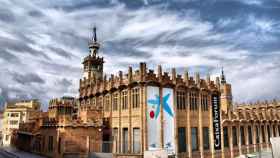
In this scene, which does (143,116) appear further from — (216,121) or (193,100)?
(216,121)

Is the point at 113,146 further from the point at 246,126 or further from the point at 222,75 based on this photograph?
the point at 222,75

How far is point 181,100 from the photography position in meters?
38.8

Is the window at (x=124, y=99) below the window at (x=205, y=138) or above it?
above

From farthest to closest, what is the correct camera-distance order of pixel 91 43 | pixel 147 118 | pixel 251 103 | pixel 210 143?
pixel 251 103
pixel 91 43
pixel 210 143
pixel 147 118

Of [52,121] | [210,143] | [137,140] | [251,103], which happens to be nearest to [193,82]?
[210,143]

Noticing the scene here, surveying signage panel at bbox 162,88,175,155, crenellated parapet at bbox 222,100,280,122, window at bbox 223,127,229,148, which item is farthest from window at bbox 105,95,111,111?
window at bbox 223,127,229,148

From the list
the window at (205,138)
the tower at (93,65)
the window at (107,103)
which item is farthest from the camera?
the tower at (93,65)

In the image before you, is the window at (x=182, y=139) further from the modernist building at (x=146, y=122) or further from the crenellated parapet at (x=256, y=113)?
the crenellated parapet at (x=256, y=113)

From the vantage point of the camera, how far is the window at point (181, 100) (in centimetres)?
3829

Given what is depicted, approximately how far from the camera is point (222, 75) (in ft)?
292

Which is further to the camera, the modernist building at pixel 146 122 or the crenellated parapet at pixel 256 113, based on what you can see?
the crenellated parapet at pixel 256 113

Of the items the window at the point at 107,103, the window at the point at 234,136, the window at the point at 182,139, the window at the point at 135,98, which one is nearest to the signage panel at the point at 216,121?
the window at the point at 234,136

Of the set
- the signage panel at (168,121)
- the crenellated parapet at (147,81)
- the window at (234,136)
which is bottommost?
the window at (234,136)

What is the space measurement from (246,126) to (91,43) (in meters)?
42.0
